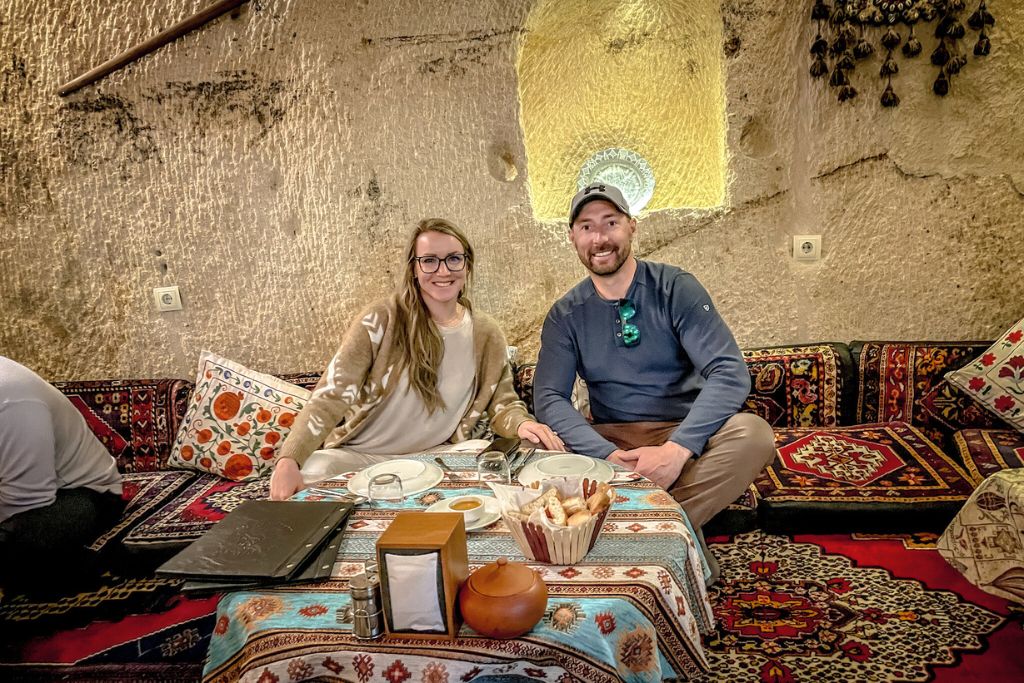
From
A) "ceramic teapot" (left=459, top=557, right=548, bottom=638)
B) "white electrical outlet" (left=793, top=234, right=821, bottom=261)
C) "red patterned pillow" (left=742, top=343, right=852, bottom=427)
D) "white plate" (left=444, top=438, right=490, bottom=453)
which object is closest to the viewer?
"ceramic teapot" (left=459, top=557, right=548, bottom=638)

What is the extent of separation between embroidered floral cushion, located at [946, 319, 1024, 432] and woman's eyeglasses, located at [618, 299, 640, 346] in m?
1.45

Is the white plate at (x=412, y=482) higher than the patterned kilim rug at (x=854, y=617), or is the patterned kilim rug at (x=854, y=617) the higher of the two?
the white plate at (x=412, y=482)

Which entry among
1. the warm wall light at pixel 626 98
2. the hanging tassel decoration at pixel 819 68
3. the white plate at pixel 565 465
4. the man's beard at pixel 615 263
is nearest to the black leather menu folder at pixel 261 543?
the white plate at pixel 565 465

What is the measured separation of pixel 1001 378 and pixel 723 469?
58.4 inches

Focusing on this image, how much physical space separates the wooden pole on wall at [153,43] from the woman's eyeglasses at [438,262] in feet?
4.98

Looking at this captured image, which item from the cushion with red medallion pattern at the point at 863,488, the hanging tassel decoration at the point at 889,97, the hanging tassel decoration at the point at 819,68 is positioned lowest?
the cushion with red medallion pattern at the point at 863,488

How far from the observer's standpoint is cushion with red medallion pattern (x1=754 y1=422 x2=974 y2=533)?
2.14 metres

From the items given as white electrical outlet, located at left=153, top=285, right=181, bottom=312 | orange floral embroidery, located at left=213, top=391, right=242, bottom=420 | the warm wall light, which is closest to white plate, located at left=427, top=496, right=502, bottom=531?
orange floral embroidery, located at left=213, top=391, right=242, bottom=420

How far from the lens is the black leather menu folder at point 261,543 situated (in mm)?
1040

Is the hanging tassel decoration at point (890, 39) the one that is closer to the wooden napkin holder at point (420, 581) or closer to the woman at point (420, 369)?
the woman at point (420, 369)

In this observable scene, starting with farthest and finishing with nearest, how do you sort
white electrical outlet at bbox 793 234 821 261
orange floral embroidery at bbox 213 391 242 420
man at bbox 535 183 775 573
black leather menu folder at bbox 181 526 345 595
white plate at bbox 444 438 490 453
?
1. white electrical outlet at bbox 793 234 821 261
2. orange floral embroidery at bbox 213 391 242 420
3. man at bbox 535 183 775 573
4. white plate at bbox 444 438 490 453
5. black leather menu folder at bbox 181 526 345 595

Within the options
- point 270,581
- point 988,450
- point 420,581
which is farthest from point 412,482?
point 988,450

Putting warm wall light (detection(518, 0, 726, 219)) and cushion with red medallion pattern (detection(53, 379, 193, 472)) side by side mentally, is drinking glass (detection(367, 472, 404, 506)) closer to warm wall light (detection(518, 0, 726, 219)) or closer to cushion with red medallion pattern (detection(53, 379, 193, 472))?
cushion with red medallion pattern (detection(53, 379, 193, 472))

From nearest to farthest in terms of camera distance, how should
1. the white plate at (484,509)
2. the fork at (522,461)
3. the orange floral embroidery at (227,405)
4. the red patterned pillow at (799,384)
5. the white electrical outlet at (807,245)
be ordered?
the white plate at (484,509), the fork at (522,461), the orange floral embroidery at (227,405), the red patterned pillow at (799,384), the white electrical outlet at (807,245)
